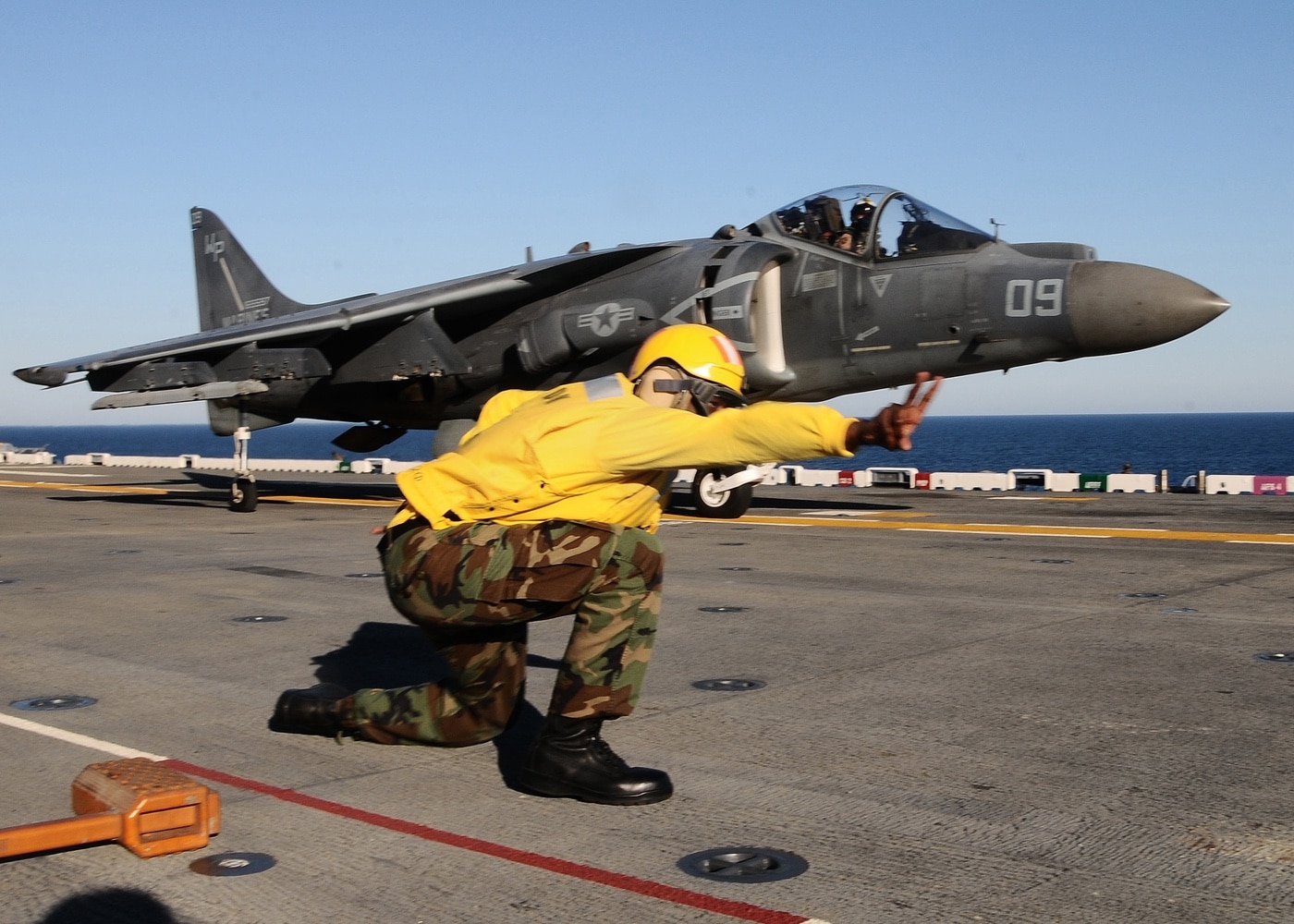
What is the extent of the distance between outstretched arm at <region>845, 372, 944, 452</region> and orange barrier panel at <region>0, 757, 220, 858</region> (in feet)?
8.02

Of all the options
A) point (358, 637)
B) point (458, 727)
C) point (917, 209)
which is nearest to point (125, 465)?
point (917, 209)

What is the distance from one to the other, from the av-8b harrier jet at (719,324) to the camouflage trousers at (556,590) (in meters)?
10.5

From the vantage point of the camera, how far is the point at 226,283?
2703 centimetres

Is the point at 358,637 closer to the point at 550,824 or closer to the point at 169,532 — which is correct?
the point at 550,824

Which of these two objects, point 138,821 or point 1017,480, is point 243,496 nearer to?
point 1017,480

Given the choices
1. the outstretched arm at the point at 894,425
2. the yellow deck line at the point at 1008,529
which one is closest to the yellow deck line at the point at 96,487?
the yellow deck line at the point at 1008,529

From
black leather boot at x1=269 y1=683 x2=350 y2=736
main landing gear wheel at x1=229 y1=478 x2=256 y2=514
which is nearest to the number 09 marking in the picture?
black leather boot at x1=269 y1=683 x2=350 y2=736

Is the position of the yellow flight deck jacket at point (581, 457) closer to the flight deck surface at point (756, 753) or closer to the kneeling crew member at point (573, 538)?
the kneeling crew member at point (573, 538)

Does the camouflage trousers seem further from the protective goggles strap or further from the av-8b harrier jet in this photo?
the av-8b harrier jet

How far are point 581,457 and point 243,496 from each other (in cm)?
1686

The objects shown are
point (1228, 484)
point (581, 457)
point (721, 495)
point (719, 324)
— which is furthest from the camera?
point (1228, 484)

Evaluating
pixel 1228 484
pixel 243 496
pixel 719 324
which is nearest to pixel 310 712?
pixel 719 324

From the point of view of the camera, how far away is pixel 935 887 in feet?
12.2

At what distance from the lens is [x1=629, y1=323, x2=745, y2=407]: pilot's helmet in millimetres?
4820
